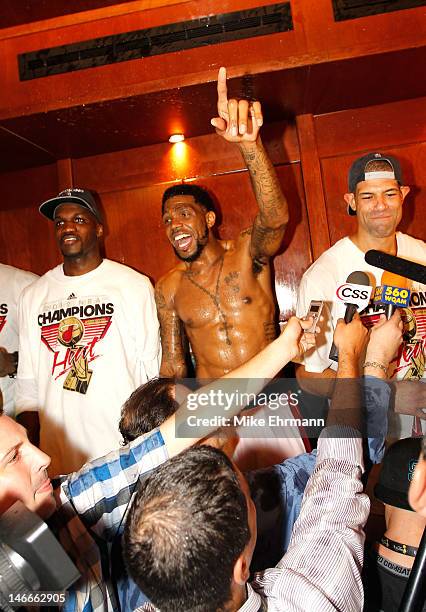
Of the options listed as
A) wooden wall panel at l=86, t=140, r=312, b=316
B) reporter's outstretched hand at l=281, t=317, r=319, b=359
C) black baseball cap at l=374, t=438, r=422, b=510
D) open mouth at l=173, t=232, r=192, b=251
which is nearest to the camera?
reporter's outstretched hand at l=281, t=317, r=319, b=359

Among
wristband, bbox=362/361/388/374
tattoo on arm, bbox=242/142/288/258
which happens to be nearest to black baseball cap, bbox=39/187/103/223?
tattoo on arm, bbox=242/142/288/258

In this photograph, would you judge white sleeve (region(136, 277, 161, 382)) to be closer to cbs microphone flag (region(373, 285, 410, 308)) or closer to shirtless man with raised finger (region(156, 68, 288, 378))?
shirtless man with raised finger (region(156, 68, 288, 378))

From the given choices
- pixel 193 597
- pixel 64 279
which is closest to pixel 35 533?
pixel 193 597

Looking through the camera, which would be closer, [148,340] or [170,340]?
[148,340]

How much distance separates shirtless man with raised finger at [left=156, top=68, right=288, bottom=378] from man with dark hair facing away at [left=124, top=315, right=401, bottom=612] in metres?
1.63

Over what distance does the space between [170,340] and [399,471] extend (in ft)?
5.09

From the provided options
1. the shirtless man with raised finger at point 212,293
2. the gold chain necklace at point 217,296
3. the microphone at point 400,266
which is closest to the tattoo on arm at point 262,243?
the shirtless man with raised finger at point 212,293

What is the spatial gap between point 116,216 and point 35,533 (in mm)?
3005

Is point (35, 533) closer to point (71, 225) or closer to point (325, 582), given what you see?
point (325, 582)

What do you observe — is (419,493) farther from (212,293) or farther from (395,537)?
(212,293)

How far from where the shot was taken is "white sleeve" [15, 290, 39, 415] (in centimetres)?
275

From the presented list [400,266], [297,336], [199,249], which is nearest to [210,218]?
[199,249]

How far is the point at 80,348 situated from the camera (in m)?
2.71

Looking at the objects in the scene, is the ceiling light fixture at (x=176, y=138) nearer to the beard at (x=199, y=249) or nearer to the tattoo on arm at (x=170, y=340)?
the beard at (x=199, y=249)
